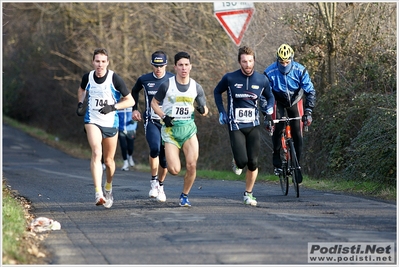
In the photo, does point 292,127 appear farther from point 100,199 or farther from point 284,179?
point 100,199

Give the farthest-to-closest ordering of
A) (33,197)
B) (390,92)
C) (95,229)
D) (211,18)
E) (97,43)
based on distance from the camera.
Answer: (97,43), (211,18), (390,92), (33,197), (95,229)

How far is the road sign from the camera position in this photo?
1728 centimetres

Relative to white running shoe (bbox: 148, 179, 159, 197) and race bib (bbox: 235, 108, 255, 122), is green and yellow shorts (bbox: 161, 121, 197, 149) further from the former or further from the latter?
white running shoe (bbox: 148, 179, 159, 197)

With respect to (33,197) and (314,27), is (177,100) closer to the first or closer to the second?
(33,197)

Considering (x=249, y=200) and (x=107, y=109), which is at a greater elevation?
(x=107, y=109)

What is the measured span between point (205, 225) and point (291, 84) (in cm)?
391

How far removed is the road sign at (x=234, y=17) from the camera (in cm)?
1728

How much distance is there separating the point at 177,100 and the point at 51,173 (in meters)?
9.86

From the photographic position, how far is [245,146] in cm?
1144

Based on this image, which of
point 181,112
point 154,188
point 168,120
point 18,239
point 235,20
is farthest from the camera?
point 235,20

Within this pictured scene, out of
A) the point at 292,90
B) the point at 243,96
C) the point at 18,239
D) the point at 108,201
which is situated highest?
the point at 292,90

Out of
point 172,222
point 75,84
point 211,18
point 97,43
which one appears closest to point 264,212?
point 172,222

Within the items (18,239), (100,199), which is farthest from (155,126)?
(18,239)

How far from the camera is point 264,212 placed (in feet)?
34.9
